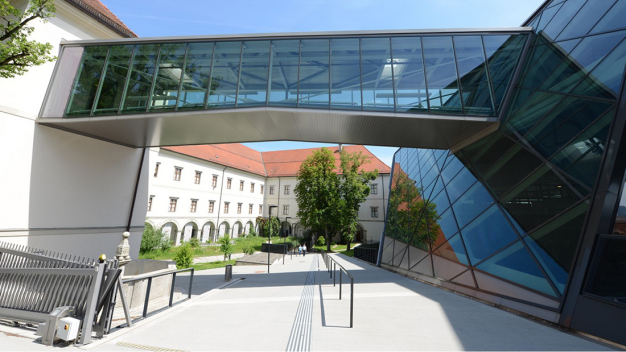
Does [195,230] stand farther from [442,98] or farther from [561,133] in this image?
[561,133]

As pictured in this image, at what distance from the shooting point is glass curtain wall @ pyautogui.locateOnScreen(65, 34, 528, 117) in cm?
981

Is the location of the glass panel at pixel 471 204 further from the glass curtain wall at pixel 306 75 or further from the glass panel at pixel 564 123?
the glass curtain wall at pixel 306 75

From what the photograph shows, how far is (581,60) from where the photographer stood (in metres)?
7.09

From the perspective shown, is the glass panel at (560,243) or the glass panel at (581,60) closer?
the glass panel at (560,243)

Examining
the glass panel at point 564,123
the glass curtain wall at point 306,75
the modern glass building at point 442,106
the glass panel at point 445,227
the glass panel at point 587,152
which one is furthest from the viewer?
the glass panel at point 445,227

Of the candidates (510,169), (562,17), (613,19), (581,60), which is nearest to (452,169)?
(510,169)

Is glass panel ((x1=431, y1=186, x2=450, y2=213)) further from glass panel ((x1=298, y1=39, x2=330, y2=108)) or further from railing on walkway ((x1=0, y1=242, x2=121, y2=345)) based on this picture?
railing on walkway ((x1=0, y1=242, x2=121, y2=345))

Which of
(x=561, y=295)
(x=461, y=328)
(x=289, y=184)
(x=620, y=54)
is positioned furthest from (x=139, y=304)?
(x=289, y=184)

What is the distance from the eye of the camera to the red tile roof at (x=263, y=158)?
133 feet

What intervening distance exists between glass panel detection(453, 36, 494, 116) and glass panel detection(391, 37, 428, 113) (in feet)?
4.64

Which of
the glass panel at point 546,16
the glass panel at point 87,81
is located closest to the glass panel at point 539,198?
the glass panel at point 546,16

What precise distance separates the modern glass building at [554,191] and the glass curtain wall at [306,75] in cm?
65

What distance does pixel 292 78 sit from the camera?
1020 cm

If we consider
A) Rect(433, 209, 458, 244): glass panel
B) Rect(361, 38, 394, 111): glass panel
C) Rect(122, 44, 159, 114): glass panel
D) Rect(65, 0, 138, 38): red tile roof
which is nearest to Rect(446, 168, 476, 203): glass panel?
Rect(433, 209, 458, 244): glass panel
